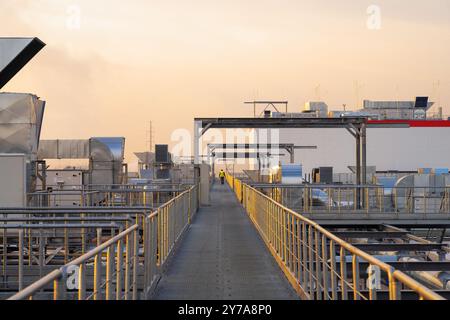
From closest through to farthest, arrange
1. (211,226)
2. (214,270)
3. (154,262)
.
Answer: (154,262), (214,270), (211,226)

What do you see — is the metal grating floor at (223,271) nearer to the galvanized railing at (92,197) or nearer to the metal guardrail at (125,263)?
the metal guardrail at (125,263)

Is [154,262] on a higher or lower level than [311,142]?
lower

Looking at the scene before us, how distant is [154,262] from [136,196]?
16586 millimetres

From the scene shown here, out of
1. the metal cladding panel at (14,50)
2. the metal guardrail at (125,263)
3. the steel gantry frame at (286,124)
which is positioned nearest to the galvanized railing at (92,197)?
the steel gantry frame at (286,124)

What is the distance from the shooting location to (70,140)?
29.9 m

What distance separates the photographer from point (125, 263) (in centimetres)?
719

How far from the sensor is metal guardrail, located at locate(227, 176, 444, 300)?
449 cm

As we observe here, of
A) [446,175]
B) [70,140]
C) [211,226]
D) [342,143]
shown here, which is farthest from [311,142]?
[211,226]

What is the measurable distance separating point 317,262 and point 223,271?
128 inches

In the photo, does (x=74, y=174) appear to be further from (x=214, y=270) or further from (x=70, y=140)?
(x=214, y=270)

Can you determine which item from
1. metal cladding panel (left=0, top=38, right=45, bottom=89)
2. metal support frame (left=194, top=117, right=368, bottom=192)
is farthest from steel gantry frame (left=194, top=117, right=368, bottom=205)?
metal cladding panel (left=0, top=38, right=45, bottom=89)

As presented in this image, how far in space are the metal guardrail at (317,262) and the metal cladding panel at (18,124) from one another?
804cm

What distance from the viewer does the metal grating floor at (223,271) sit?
8.76m
